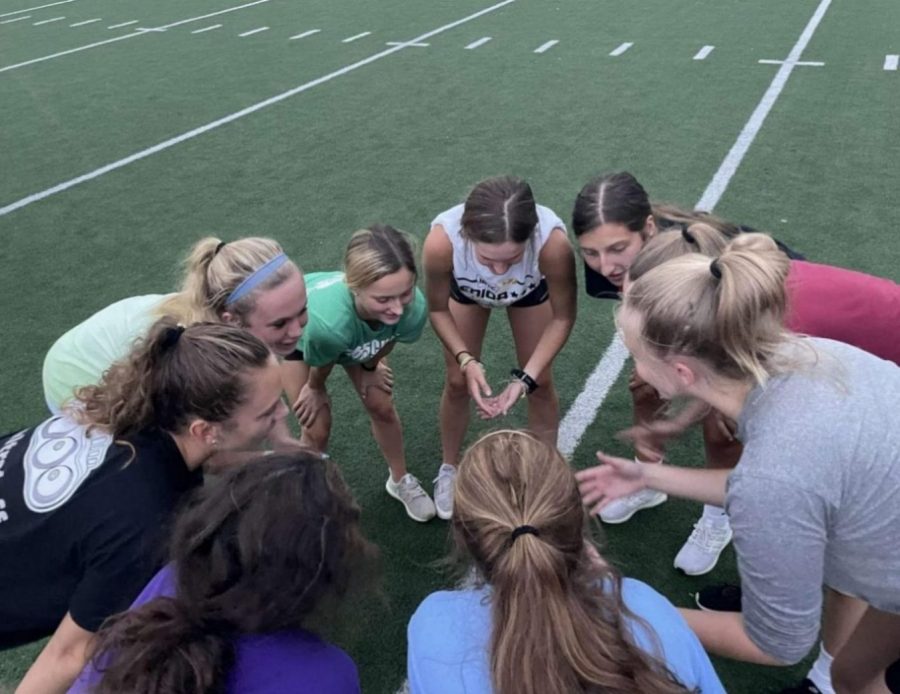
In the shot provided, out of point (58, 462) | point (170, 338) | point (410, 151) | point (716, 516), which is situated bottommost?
point (410, 151)

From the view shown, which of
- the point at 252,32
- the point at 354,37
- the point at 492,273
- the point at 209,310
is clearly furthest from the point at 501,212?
the point at 252,32

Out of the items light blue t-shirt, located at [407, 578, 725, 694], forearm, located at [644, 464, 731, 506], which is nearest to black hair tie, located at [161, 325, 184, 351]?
light blue t-shirt, located at [407, 578, 725, 694]

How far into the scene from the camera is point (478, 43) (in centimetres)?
1274

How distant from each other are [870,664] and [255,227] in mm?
5440

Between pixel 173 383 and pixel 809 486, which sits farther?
pixel 173 383

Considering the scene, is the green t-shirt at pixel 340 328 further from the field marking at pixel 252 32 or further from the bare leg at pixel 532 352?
the field marking at pixel 252 32

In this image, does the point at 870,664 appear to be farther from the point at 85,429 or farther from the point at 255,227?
the point at 255,227

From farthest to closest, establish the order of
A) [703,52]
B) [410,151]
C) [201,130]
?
[703,52], [201,130], [410,151]

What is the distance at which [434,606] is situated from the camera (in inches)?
67.8

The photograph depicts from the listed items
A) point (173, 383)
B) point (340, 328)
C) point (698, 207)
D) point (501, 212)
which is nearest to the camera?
point (173, 383)

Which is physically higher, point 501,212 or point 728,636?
point 501,212

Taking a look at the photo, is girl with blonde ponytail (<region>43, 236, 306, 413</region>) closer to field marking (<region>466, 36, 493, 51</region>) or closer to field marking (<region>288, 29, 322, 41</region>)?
field marking (<region>466, 36, 493, 51</region>)

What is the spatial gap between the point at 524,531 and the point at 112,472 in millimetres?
1063

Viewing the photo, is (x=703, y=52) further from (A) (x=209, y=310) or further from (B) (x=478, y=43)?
(A) (x=209, y=310)
